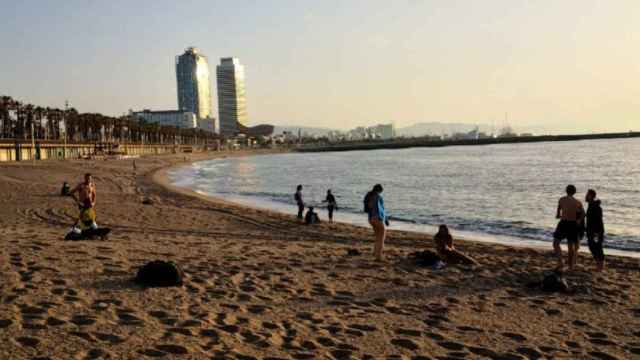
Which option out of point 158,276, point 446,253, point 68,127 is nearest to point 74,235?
point 158,276

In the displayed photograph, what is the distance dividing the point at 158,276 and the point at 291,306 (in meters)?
2.03

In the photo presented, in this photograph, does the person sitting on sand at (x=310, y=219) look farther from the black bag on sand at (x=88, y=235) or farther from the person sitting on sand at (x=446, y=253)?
the person sitting on sand at (x=446, y=253)

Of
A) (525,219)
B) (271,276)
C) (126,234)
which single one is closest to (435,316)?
(271,276)

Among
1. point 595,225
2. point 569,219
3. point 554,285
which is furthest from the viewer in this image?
point 595,225

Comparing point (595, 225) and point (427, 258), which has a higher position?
point (595, 225)

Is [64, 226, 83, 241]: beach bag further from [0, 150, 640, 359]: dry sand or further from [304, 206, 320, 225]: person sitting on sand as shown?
[304, 206, 320, 225]: person sitting on sand

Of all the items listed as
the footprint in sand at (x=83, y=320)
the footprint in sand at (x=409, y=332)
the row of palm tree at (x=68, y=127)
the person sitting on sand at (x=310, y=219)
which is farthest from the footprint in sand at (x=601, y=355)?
the row of palm tree at (x=68, y=127)

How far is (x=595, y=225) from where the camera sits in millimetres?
10875

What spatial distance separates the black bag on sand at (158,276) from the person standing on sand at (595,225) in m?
7.57

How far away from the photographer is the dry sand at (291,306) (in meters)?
6.14

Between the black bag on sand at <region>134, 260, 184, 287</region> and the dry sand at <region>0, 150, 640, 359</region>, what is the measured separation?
7.7 inches

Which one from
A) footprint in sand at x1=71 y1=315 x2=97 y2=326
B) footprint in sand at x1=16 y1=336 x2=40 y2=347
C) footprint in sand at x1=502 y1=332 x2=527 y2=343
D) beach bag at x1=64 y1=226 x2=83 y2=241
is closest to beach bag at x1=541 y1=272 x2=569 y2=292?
footprint in sand at x1=502 y1=332 x2=527 y2=343

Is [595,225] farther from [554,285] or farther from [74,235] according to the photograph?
[74,235]

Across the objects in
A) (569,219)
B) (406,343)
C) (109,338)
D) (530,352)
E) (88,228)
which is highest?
(569,219)
